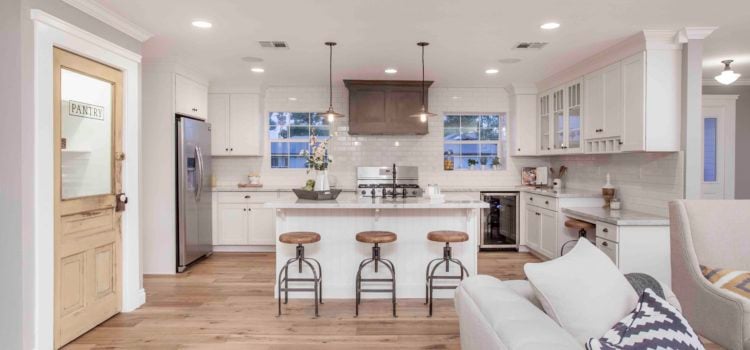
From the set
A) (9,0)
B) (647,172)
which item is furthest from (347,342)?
(647,172)

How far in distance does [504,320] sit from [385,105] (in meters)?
5.18

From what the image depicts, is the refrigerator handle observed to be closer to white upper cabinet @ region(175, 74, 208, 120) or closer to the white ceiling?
white upper cabinet @ region(175, 74, 208, 120)

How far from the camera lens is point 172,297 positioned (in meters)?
4.32

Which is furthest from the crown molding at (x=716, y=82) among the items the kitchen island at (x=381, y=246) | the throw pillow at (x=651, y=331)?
the throw pillow at (x=651, y=331)

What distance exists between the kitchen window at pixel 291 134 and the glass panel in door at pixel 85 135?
339cm

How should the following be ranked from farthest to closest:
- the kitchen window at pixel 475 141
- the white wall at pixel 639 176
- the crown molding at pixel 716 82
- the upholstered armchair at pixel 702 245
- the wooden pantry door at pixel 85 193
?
the kitchen window at pixel 475 141
the crown molding at pixel 716 82
the white wall at pixel 639 176
the wooden pantry door at pixel 85 193
the upholstered armchair at pixel 702 245

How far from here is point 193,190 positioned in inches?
219

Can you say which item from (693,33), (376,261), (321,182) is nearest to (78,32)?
(321,182)

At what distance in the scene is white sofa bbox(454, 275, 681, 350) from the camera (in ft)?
4.05

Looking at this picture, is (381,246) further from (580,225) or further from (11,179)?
(11,179)

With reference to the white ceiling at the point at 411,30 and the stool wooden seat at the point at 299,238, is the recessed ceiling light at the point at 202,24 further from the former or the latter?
the stool wooden seat at the point at 299,238

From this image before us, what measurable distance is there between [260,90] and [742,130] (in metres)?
6.98

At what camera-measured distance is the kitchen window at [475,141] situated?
7.07 m

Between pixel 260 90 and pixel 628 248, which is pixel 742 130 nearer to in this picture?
pixel 628 248
